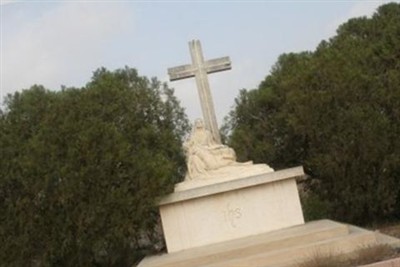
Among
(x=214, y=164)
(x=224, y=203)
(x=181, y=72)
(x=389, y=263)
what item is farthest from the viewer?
(x=181, y=72)

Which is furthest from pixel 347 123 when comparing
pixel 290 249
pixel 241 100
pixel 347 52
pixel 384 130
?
pixel 290 249

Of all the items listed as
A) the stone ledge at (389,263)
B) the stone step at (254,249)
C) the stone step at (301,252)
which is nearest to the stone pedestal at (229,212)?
the stone step at (254,249)

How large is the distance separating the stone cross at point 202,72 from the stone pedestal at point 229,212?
1721 mm

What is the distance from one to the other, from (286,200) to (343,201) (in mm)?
4008

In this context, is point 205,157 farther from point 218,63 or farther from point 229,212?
point 218,63

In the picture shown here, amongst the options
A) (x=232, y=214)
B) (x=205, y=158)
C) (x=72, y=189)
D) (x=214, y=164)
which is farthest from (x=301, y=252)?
(x=72, y=189)

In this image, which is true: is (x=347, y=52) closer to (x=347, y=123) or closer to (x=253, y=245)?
(x=347, y=123)

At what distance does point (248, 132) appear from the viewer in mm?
20203

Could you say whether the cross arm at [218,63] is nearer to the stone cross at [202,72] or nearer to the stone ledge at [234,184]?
the stone cross at [202,72]

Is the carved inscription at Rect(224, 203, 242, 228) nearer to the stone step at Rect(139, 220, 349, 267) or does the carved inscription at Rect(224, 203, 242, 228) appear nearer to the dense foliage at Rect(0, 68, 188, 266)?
the stone step at Rect(139, 220, 349, 267)

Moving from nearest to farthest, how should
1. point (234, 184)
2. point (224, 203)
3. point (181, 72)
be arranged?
1. point (234, 184)
2. point (224, 203)
3. point (181, 72)

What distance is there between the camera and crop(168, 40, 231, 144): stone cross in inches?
583

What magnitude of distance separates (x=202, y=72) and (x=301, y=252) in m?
4.91

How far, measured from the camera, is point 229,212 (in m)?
13.5
